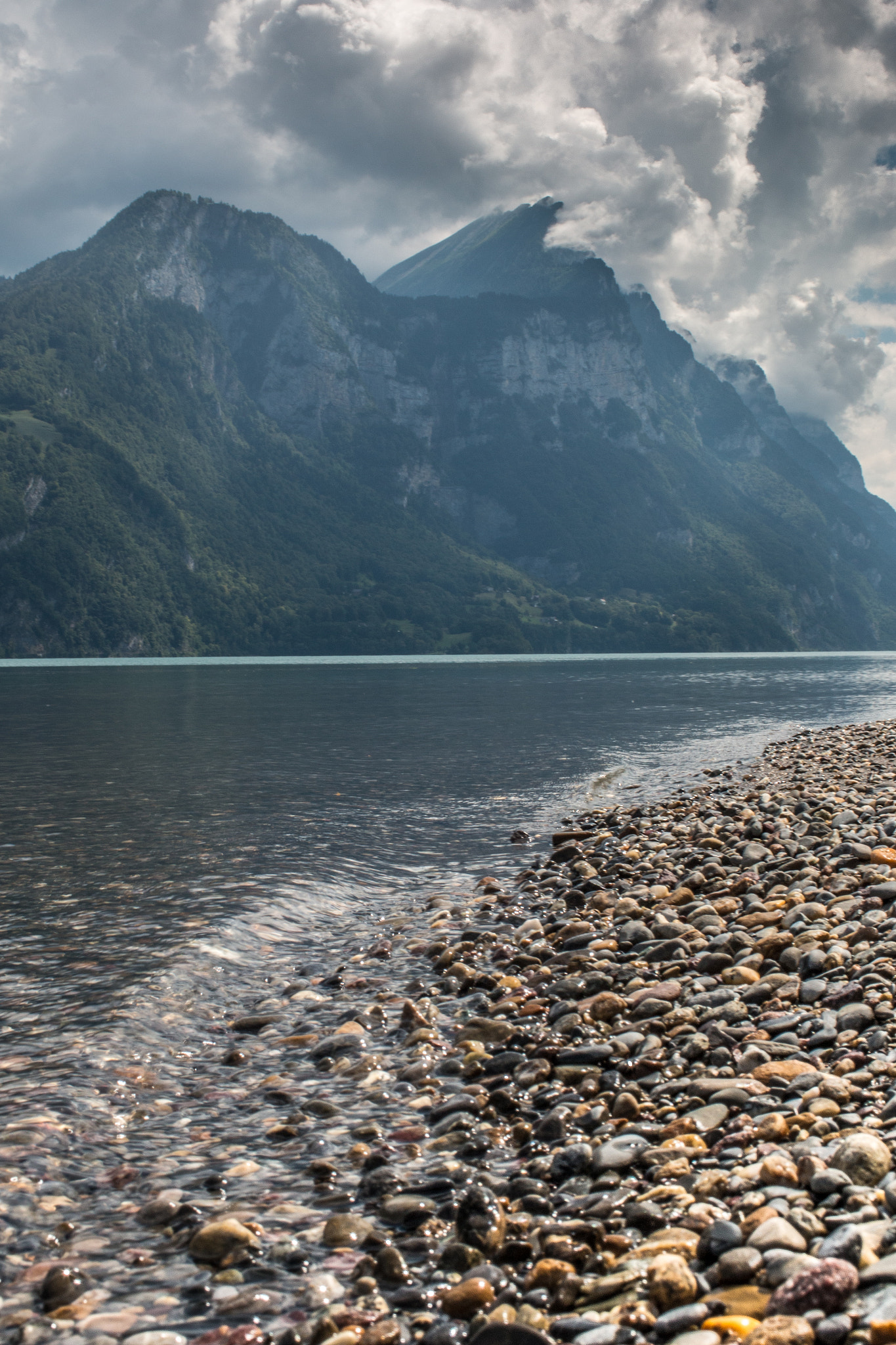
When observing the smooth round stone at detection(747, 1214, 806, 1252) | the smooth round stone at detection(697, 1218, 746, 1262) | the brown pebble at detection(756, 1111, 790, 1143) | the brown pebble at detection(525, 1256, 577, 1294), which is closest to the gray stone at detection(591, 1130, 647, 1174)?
the brown pebble at detection(756, 1111, 790, 1143)

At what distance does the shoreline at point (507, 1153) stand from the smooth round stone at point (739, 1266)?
0.01m

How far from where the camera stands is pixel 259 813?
87.6 feet

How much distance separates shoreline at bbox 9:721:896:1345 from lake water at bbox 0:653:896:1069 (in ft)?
7.04

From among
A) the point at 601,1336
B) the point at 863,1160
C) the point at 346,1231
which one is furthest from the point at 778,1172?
the point at 346,1231

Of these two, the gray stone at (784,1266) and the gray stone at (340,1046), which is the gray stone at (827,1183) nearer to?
the gray stone at (784,1266)

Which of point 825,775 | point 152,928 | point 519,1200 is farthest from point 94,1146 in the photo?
point 825,775

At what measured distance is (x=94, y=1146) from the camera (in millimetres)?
8219

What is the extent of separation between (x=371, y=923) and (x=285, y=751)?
88.3ft

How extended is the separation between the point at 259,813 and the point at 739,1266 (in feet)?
75.1

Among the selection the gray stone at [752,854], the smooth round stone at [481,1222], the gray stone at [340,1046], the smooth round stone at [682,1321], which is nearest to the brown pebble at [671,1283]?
the smooth round stone at [682,1321]

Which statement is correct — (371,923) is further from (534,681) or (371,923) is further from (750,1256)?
(534,681)

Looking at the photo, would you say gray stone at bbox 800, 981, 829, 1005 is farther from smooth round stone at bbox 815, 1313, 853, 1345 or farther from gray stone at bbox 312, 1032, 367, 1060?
smooth round stone at bbox 815, 1313, 853, 1345

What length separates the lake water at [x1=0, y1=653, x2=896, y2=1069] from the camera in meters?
13.9

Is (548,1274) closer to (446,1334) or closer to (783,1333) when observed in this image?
(446,1334)
